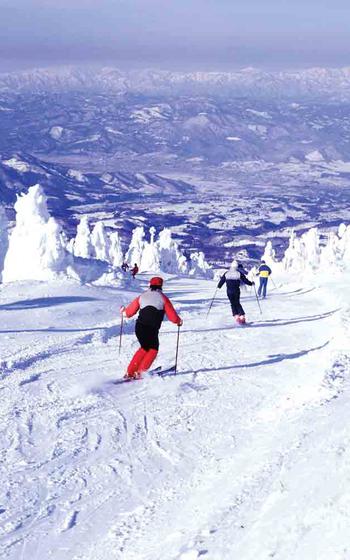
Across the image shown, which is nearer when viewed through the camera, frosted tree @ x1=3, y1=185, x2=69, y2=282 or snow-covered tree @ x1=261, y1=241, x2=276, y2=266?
frosted tree @ x1=3, y1=185, x2=69, y2=282

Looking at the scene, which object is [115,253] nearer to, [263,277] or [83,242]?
[83,242]

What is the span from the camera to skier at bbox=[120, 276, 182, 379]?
11.9 meters

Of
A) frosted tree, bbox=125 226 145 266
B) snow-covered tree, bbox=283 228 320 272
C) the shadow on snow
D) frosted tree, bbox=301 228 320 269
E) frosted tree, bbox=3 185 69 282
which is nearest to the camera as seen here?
the shadow on snow

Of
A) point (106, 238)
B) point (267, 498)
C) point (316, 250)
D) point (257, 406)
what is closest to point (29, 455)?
point (267, 498)

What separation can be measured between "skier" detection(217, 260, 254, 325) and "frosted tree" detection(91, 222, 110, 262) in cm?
5554

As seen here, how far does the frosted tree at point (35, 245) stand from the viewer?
40.2 m

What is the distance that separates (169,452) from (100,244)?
67108 mm

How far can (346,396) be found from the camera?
35.1ft

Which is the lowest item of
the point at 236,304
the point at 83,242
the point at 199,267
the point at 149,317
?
the point at 199,267

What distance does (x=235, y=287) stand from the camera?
19141mm

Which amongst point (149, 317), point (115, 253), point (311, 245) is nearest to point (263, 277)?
point (149, 317)

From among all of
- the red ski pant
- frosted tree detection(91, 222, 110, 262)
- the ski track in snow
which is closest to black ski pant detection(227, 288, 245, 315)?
the ski track in snow

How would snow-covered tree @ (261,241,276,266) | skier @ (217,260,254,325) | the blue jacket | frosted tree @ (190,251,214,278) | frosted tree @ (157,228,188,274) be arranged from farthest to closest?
snow-covered tree @ (261,241,276,266) → frosted tree @ (190,251,214,278) → frosted tree @ (157,228,188,274) → the blue jacket → skier @ (217,260,254,325)

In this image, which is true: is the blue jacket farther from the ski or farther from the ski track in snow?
the ski
